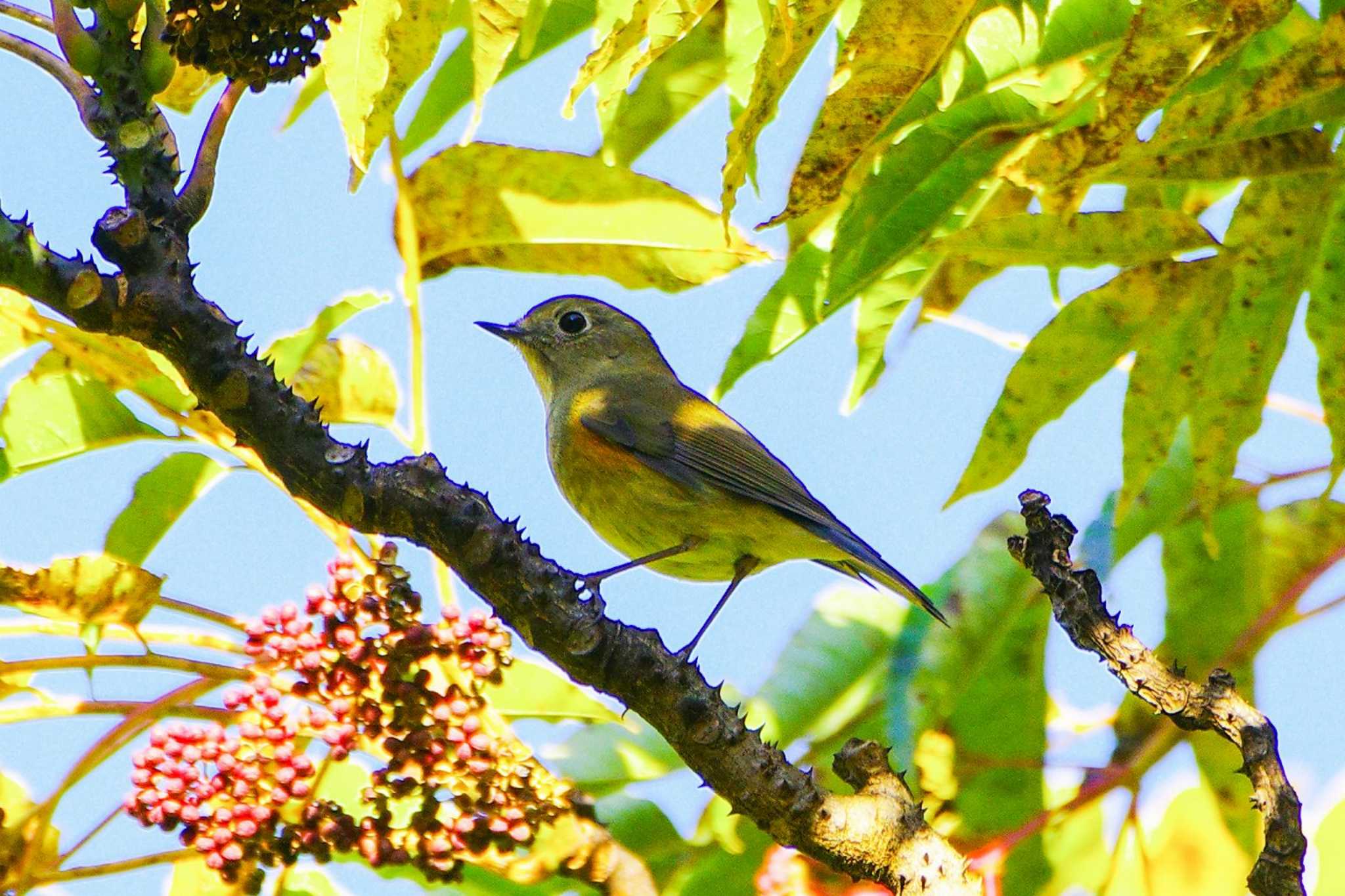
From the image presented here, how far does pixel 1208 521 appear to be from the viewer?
10.2 ft

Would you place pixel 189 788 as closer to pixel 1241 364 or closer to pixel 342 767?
pixel 342 767

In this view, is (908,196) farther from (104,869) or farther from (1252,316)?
(104,869)

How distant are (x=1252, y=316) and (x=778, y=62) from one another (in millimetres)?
1194

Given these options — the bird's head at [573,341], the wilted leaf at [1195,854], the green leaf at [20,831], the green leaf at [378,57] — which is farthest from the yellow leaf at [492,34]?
the bird's head at [573,341]

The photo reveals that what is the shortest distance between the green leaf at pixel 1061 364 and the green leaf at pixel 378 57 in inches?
51.8

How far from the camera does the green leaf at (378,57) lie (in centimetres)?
273

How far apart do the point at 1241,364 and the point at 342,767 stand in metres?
A: 2.07

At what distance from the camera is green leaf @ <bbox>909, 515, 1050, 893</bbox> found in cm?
319

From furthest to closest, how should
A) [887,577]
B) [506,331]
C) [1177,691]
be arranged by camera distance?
[506,331] → [887,577] → [1177,691]

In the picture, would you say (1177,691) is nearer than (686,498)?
Yes

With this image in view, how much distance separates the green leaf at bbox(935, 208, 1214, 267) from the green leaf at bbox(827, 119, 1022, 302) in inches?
8.6

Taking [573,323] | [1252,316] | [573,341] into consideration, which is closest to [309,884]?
[1252,316]

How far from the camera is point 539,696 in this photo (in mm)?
3439

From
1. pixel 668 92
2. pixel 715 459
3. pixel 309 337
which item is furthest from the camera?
pixel 715 459
